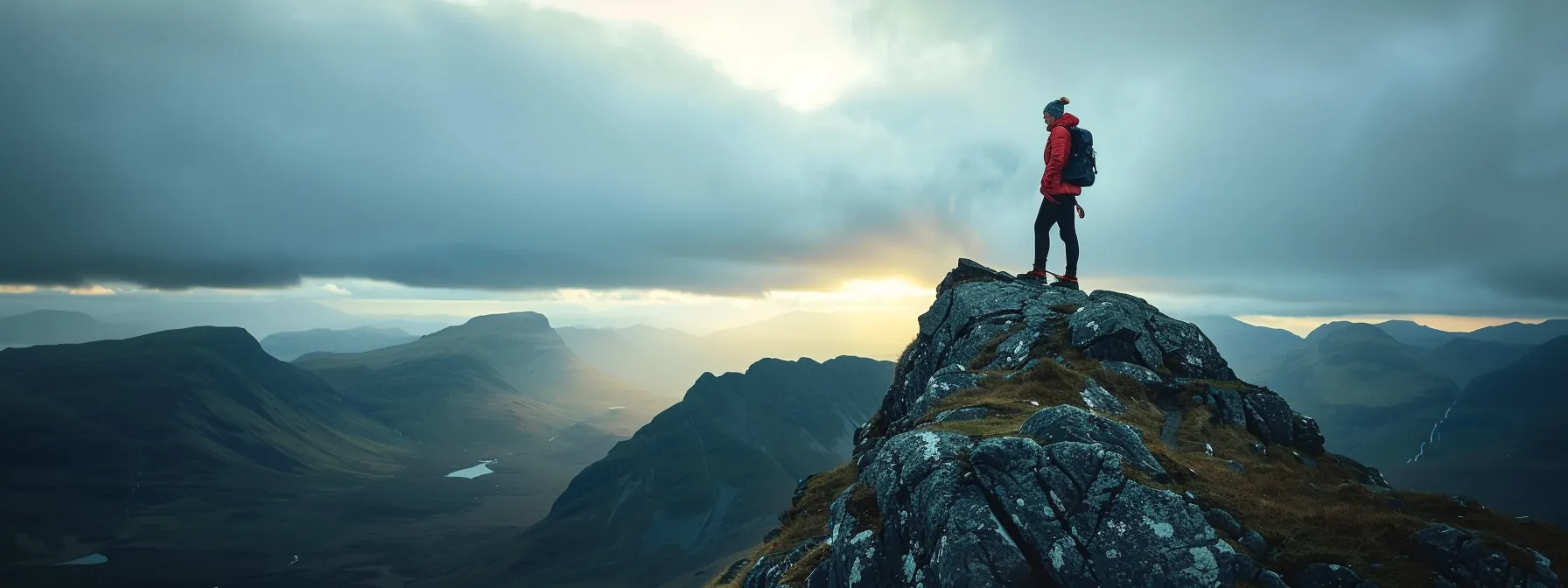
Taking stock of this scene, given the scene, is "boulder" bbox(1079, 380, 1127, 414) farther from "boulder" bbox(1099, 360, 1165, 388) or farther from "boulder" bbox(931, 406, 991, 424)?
"boulder" bbox(931, 406, 991, 424)

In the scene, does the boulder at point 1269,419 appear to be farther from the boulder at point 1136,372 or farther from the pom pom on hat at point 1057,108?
the pom pom on hat at point 1057,108

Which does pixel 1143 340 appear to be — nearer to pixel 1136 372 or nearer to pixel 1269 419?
pixel 1136 372

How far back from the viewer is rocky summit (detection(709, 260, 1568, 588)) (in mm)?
15164

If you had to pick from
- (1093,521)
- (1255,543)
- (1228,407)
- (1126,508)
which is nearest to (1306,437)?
(1228,407)

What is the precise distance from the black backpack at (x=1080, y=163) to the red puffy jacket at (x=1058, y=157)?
0.31 m

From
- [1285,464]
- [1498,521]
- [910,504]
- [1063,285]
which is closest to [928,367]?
[1063,285]

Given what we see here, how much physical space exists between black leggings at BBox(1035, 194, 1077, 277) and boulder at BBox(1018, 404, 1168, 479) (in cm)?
1601

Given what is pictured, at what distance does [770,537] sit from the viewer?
33.2m

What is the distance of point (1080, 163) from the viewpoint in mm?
32656

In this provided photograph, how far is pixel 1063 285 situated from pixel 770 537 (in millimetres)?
21856

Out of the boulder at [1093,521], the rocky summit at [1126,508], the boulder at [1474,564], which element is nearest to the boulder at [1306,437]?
the rocky summit at [1126,508]

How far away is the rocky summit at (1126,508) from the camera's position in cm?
1516

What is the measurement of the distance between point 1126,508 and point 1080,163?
2091cm

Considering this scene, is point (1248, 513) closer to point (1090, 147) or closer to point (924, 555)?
point (924, 555)
